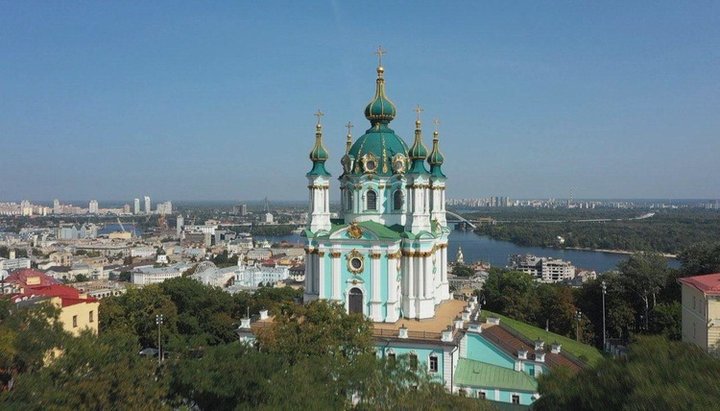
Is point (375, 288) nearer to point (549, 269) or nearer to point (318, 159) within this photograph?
point (318, 159)

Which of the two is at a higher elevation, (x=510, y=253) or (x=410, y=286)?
(x=410, y=286)

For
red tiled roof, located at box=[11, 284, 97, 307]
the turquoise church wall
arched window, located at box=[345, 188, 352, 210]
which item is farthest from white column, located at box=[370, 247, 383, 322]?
red tiled roof, located at box=[11, 284, 97, 307]

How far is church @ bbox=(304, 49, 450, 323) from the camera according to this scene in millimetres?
17859

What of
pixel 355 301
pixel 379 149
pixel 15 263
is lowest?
pixel 15 263

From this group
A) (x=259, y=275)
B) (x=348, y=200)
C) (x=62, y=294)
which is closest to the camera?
(x=62, y=294)

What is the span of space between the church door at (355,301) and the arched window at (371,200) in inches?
116

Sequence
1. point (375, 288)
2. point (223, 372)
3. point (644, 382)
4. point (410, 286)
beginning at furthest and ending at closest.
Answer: point (410, 286)
point (375, 288)
point (223, 372)
point (644, 382)

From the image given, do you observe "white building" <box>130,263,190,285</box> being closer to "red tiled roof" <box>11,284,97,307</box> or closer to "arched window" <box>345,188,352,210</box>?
"red tiled roof" <box>11,284,97,307</box>

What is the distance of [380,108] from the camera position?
20016 millimetres

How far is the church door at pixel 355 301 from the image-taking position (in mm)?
18031

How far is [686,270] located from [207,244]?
9138 centimetres

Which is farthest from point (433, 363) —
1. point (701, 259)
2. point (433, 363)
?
point (701, 259)

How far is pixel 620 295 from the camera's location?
23812 millimetres

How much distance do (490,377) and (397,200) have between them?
6532 millimetres
